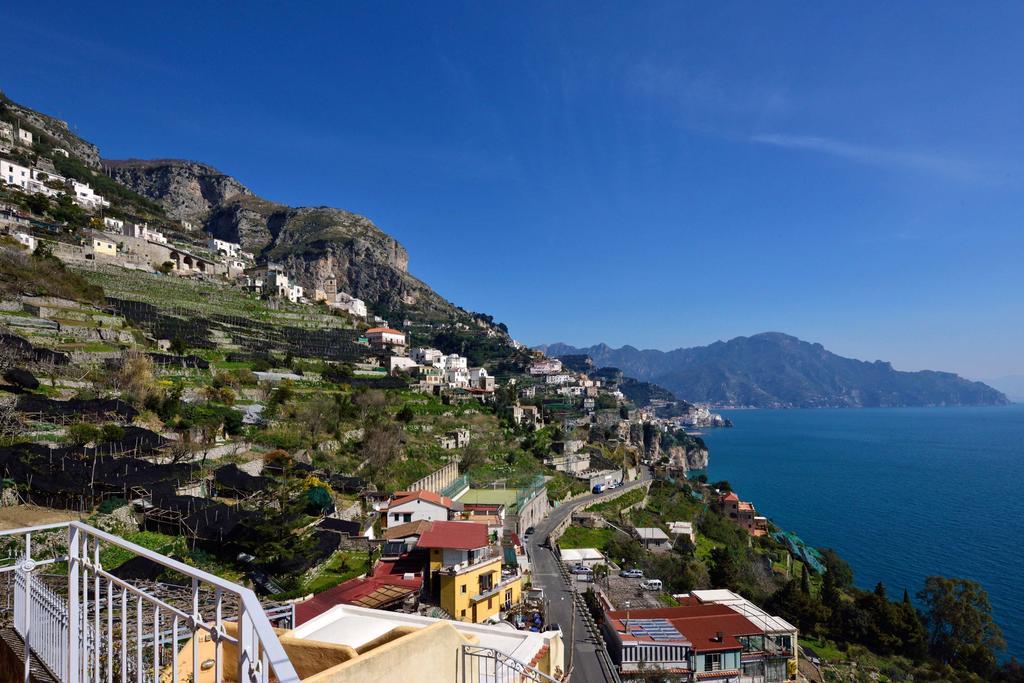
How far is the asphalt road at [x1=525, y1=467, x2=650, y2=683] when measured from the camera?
14156mm

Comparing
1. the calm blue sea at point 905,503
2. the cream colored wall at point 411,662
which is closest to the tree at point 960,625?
the calm blue sea at point 905,503

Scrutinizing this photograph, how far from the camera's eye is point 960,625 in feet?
75.3

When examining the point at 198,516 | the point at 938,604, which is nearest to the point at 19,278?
the point at 198,516

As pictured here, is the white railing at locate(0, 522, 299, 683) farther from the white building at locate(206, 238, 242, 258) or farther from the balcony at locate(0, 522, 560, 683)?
the white building at locate(206, 238, 242, 258)

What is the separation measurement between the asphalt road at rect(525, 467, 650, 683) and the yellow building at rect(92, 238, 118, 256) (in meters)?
36.6

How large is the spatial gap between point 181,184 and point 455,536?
13442cm

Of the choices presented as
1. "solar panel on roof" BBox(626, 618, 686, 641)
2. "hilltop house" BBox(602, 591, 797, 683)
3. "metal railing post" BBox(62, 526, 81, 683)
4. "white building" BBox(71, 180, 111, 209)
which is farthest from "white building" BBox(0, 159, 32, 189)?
"metal railing post" BBox(62, 526, 81, 683)

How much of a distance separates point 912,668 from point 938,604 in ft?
16.2

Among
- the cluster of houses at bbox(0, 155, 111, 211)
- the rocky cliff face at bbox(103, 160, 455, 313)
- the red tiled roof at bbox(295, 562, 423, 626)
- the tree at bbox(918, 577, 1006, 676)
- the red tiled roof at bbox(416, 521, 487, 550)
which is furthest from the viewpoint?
the rocky cliff face at bbox(103, 160, 455, 313)

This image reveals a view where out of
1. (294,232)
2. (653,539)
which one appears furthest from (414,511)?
(294,232)

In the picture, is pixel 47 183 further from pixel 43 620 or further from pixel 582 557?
pixel 43 620

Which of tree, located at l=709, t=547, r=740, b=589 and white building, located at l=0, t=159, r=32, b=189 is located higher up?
white building, located at l=0, t=159, r=32, b=189

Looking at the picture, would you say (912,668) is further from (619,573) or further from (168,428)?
(168,428)

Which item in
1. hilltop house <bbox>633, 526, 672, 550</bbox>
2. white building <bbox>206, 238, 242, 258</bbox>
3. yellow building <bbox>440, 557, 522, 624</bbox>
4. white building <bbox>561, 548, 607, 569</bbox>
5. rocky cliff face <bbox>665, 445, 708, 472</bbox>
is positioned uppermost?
white building <bbox>206, 238, 242, 258</bbox>
